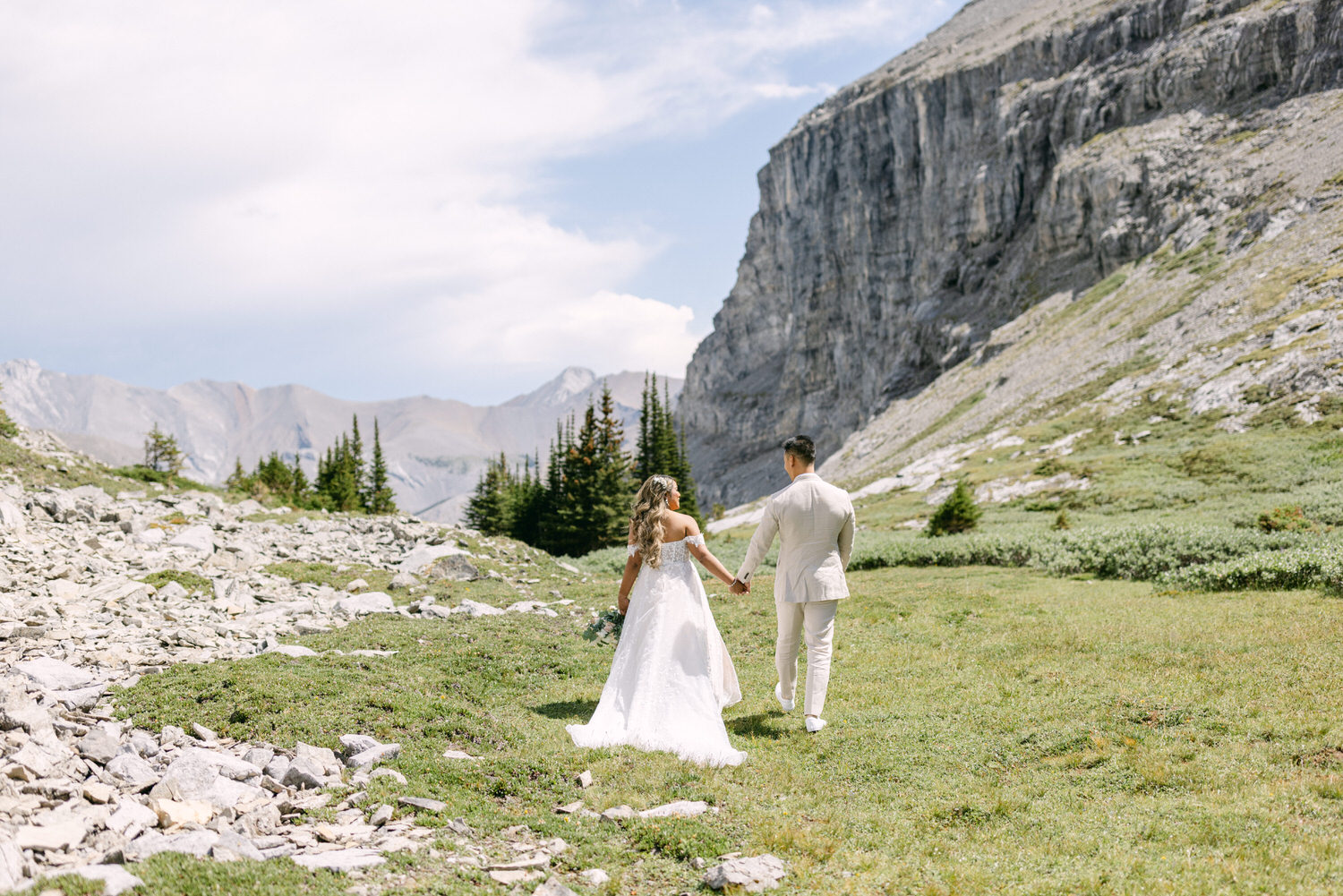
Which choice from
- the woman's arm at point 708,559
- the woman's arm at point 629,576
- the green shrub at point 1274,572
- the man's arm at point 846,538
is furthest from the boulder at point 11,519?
the green shrub at point 1274,572

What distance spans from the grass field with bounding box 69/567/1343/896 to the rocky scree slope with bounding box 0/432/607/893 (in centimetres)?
46

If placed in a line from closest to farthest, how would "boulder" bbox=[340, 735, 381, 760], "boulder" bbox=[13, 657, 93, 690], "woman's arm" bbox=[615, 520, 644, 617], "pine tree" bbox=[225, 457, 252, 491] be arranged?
1. "boulder" bbox=[340, 735, 381, 760]
2. "boulder" bbox=[13, 657, 93, 690]
3. "woman's arm" bbox=[615, 520, 644, 617]
4. "pine tree" bbox=[225, 457, 252, 491]

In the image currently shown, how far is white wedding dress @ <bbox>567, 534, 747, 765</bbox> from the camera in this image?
931cm

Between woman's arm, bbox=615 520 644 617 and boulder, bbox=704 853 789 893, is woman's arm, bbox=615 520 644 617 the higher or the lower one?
the higher one

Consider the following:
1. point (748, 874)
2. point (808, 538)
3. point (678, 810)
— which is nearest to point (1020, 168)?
point (808, 538)

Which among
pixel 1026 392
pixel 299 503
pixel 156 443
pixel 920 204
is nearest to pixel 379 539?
pixel 299 503

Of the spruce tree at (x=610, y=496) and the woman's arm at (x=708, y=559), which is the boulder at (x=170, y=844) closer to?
the woman's arm at (x=708, y=559)

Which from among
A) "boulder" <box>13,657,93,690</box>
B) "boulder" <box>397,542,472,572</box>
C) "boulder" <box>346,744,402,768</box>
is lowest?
"boulder" <box>346,744,402,768</box>

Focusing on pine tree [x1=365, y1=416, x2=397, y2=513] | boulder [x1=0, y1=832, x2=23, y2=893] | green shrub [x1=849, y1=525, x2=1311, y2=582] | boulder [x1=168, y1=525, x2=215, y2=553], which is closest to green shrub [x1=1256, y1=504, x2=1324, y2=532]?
green shrub [x1=849, y1=525, x2=1311, y2=582]

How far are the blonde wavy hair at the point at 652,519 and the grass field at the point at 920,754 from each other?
8.43ft

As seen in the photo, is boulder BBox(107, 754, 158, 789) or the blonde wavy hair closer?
boulder BBox(107, 754, 158, 789)

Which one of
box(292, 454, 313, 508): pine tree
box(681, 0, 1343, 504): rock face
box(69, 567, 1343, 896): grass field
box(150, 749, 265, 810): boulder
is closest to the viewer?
box(69, 567, 1343, 896): grass field

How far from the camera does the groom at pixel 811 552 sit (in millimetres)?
10000

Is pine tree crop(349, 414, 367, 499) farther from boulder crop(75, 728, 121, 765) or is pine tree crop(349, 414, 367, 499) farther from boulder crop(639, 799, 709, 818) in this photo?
boulder crop(639, 799, 709, 818)
